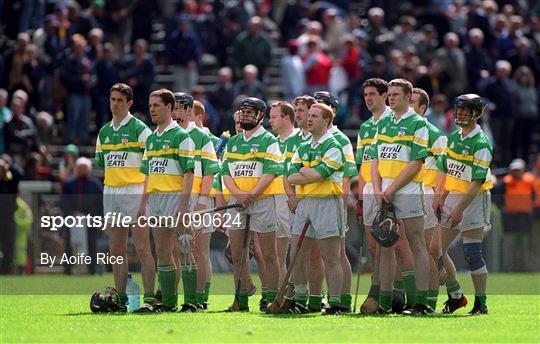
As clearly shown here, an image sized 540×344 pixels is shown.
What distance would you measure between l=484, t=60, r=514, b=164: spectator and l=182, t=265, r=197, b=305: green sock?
44.1 feet

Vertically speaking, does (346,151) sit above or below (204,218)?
above

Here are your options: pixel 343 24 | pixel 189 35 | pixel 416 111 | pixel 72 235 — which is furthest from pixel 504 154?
pixel 416 111

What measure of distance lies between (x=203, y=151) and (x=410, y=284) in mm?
2876

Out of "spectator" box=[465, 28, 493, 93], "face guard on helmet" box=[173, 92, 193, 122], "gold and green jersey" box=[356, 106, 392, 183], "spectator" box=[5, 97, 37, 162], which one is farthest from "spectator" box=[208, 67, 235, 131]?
"gold and green jersey" box=[356, 106, 392, 183]

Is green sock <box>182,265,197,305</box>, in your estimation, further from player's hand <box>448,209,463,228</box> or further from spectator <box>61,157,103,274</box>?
spectator <box>61,157,103,274</box>

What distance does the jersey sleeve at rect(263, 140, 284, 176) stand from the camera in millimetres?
17062

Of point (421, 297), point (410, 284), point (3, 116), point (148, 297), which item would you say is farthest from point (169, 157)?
point (3, 116)

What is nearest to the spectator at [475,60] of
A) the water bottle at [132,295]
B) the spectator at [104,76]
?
the spectator at [104,76]

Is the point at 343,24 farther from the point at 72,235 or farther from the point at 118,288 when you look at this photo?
the point at 118,288

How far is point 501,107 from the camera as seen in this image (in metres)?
29.2

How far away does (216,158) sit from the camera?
57.5ft

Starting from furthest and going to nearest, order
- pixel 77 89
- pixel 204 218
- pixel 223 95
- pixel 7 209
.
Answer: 1. pixel 223 95
2. pixel 77 89
3. pixel 7 209
4. pixel 204 218

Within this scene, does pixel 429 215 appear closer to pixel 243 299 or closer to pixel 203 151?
pixel 243 299

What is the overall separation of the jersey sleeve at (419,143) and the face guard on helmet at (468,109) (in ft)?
1.72
